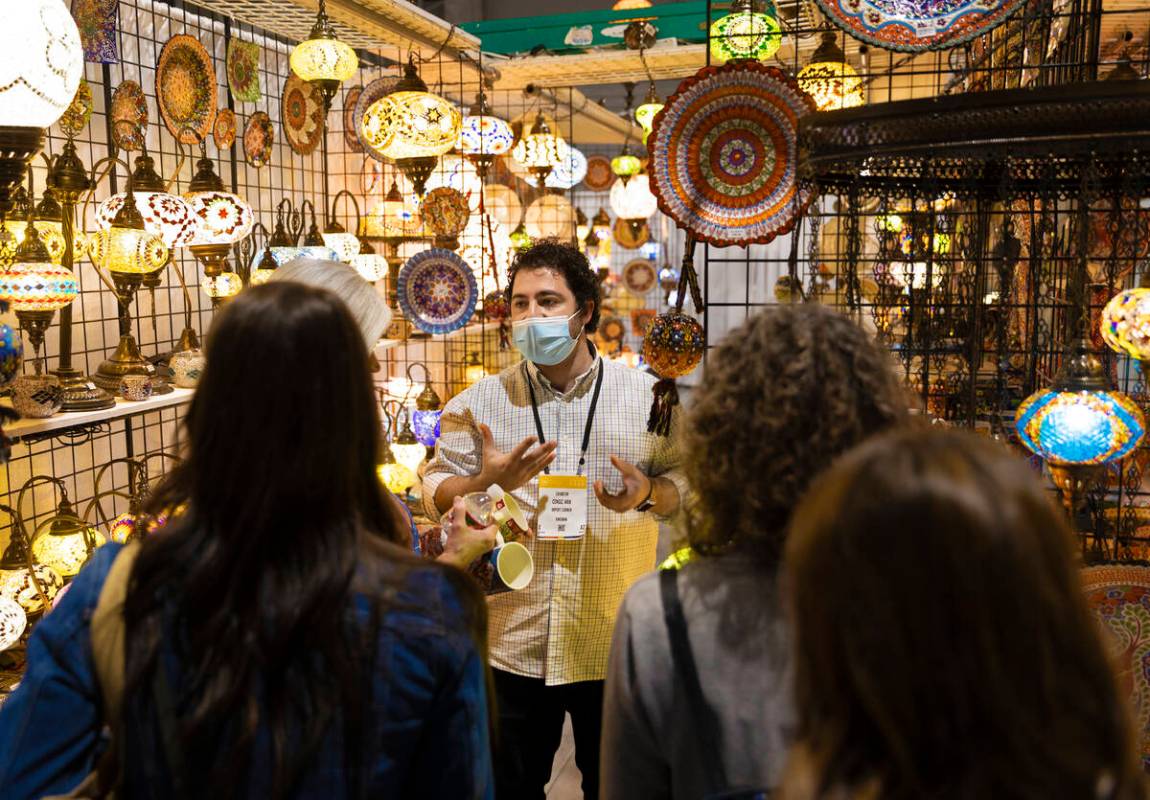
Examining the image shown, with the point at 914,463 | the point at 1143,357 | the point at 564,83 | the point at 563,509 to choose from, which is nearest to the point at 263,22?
the point at 564,83

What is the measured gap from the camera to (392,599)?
1025 mm

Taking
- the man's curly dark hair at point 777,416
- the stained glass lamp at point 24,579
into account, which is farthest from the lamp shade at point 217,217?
the man's curly dark hair at point 777,416

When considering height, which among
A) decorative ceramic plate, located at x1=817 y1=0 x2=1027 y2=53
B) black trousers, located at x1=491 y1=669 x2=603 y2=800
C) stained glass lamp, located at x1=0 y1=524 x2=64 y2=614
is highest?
decorative ceramic plate, located at x1=817 y1=0 x2=1027 y2=53

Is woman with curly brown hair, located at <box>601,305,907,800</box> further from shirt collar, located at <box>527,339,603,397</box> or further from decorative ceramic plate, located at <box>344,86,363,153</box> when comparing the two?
decorative ceramic plate, located at <box>344,86,363,153</box>

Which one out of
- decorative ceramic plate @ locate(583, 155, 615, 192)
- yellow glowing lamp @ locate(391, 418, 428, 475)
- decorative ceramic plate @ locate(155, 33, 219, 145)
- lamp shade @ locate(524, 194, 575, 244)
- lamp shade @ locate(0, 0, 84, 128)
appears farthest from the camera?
decorative ceramic plate @ locate(583, 155, 615, 192)

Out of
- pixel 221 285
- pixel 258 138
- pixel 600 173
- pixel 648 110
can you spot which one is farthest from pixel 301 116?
pixel 600 173

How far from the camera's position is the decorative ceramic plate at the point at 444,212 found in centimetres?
445

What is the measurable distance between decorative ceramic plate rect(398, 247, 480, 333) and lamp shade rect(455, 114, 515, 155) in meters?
0.58

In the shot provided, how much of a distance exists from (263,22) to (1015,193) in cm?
282

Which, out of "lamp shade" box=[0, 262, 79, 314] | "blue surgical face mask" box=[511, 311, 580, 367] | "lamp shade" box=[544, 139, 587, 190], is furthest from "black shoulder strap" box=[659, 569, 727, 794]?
"lamp shade" box=[544, 139, 587, 190]

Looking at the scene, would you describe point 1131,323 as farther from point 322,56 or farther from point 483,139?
point 483,139

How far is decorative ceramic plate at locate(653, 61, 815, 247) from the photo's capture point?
2256 mm

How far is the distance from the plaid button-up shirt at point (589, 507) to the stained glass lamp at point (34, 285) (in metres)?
0.93

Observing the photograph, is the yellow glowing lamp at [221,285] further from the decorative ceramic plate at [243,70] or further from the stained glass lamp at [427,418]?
the stained glass lamp at [427,418]
